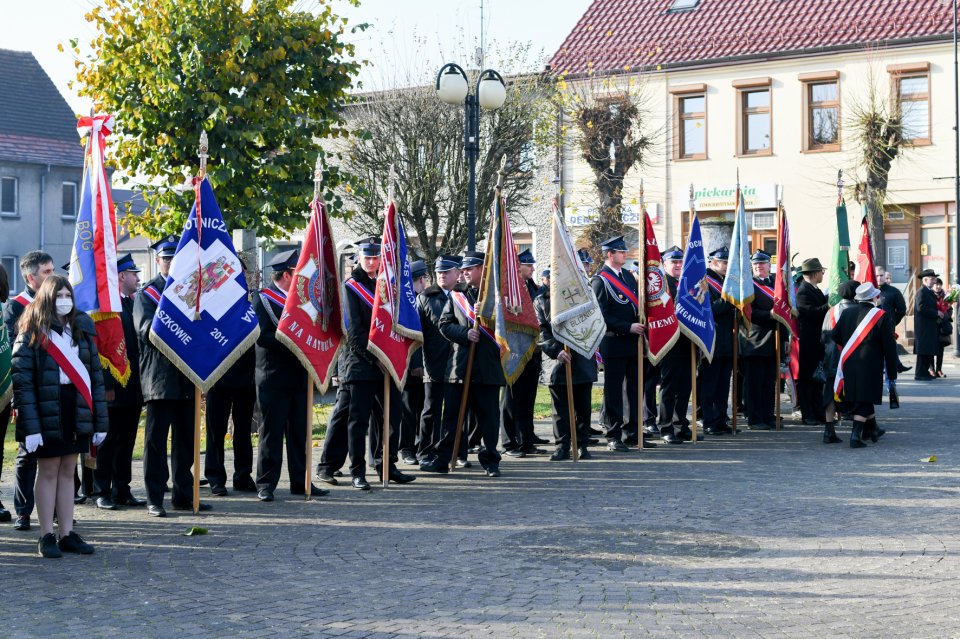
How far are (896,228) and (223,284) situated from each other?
27.2 meters

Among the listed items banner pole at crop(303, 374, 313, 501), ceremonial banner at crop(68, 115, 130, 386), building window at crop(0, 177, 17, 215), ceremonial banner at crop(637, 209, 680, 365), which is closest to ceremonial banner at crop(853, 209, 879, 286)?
ceremonial banner at crop(637, 209, 680, 365)

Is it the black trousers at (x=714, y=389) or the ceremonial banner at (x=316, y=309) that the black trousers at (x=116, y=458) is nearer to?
the ceremonial banner at (x=316, y=309)

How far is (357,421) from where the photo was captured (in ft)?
35.9

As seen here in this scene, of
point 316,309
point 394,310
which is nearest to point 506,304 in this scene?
point 394,310

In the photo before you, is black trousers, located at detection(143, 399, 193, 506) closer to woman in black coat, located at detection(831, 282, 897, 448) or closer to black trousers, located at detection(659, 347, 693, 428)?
black trousers, located at detection(659, 347, 693, 428)

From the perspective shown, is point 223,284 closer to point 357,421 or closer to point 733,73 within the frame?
point 357,421

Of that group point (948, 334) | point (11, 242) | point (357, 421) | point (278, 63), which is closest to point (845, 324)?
point (357, 421)

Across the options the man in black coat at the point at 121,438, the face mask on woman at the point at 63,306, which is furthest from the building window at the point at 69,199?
the face mask on woman at the point at 63,306

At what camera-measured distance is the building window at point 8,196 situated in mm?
51062

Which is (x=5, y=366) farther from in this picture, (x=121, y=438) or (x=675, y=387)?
(x=675, y=387)

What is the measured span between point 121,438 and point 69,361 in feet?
7.21

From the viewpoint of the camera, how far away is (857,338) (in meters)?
13.6

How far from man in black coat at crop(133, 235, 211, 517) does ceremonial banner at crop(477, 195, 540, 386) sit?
10.4 ft

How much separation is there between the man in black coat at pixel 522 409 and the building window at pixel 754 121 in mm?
23347
